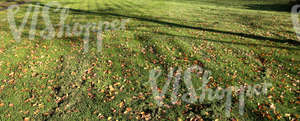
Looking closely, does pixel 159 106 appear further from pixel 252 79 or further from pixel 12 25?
pixel 12 25

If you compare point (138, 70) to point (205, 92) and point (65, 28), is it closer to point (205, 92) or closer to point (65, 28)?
point (205, 92)

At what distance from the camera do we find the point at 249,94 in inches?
228

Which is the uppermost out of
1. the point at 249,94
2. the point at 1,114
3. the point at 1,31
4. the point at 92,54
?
the point at 1,31

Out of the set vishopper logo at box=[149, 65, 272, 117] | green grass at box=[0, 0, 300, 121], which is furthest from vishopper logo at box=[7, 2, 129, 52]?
vishopper logo at box=[149, 65, 272, 117]

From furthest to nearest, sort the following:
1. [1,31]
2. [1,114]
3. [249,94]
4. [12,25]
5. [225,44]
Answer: [12,25] → [1,31] → [225,44] → [249,94] → [1,114]

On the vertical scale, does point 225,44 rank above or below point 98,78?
above

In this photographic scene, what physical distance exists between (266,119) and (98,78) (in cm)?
559

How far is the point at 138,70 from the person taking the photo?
287 inches

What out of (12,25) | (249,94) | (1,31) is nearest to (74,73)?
(249,94)

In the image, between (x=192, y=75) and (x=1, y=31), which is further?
(x=1, y=31)

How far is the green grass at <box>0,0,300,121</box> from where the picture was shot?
5.20 metres

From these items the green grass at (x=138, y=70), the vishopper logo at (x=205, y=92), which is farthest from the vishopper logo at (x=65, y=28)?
the vishopper logo at (x=205, y=92)

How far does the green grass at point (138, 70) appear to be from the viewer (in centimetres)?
520

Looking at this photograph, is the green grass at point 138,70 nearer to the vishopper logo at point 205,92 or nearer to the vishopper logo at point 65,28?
the vishopper logo at point 205,92
